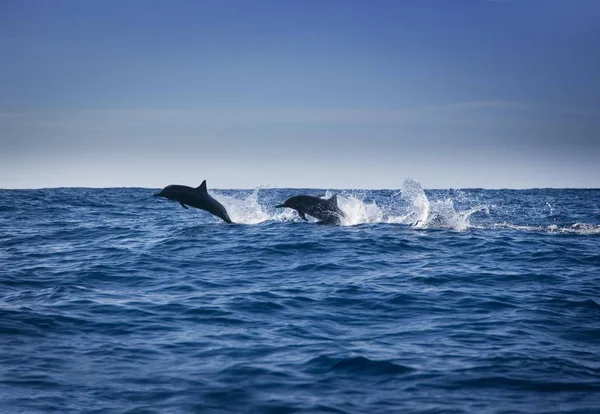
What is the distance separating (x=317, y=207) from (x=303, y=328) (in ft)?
41.8

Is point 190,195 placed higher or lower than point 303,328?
higher

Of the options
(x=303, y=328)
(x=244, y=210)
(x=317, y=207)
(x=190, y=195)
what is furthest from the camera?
(x=244, y=210)

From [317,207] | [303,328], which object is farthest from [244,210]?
[303,328]

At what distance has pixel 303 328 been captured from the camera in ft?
26.7

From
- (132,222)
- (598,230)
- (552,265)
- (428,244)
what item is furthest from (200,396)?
(132,222)

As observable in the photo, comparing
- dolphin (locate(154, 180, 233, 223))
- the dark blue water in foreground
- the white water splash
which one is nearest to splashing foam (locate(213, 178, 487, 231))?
the white water splash

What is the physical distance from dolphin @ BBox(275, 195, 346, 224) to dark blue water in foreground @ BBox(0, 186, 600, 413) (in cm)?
382

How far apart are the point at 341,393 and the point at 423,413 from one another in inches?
35.9

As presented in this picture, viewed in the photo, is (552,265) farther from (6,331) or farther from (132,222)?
(132,222)

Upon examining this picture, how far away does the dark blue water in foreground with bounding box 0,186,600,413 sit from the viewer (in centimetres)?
578

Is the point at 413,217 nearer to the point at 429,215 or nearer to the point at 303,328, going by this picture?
the point at 429,215

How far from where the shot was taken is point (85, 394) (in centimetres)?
586

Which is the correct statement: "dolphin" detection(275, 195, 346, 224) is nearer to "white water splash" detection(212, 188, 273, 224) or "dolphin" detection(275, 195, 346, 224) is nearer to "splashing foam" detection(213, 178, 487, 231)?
"splashing foam" detection(213, 178, 487, 231)

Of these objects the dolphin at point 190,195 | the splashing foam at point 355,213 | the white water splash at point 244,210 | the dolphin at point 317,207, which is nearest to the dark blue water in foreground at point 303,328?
the dolphin at point 190,195
